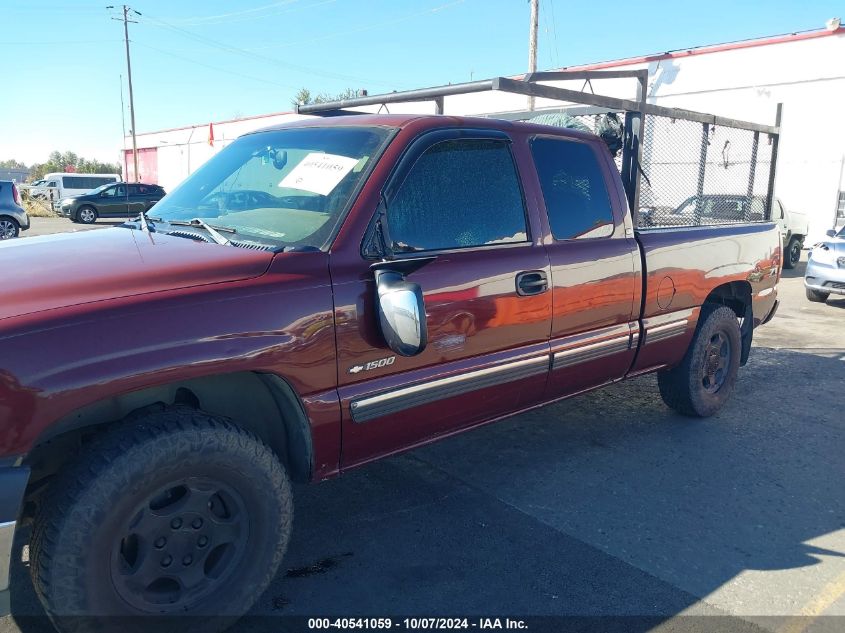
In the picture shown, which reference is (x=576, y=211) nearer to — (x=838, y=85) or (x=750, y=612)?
(x=750, y=612)

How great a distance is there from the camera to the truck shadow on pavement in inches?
113

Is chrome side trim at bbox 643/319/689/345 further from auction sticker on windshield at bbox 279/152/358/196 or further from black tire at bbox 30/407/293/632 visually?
black tire at bbox 30/407/293/632

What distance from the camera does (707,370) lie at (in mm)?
5094

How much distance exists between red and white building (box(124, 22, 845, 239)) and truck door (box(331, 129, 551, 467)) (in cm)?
1475

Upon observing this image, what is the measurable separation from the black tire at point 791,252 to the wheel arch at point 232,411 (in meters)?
15.6

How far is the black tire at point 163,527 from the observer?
2135mm

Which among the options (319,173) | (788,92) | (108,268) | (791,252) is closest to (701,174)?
(319,173)

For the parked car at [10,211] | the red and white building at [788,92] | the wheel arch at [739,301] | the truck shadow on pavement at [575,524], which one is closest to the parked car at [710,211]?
the wheel arch at [739,301]

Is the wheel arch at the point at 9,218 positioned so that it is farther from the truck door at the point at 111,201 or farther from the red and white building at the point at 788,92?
the truck door at the point at 111,201

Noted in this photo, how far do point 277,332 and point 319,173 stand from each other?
0.89m

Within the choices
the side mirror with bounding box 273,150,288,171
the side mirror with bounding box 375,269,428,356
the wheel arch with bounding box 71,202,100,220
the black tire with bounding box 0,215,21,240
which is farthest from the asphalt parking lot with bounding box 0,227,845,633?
the wheel arch with bounding box 71,202,100,220

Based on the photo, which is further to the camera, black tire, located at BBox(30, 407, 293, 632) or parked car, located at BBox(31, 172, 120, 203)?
parked car, located at BBox(31, 172, 120, 203)

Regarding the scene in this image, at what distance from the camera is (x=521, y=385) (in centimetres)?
349

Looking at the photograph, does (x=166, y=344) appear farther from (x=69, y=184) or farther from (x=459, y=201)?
(x=69, y=184)
